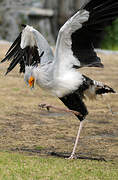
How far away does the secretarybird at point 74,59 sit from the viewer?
Result: 6938 mm

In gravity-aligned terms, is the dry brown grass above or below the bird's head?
below

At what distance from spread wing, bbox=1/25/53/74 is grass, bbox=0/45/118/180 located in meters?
1.15

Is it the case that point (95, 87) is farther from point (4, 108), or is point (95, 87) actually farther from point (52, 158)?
point (4, 108)

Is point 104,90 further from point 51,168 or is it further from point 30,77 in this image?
point 51,168

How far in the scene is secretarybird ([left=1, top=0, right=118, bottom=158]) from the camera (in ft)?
22.8

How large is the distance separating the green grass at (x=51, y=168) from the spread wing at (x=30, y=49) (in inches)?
55.8

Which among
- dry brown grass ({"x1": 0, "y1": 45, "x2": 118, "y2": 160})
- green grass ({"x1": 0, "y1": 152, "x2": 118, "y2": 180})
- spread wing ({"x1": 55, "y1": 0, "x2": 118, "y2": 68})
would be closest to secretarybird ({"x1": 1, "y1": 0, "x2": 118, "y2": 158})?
spread wing ({"x1": 55, "y1": 0, "x2": 118, "y2": 68})

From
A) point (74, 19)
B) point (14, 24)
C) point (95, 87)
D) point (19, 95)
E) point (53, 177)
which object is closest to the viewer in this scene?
point (53, 177)

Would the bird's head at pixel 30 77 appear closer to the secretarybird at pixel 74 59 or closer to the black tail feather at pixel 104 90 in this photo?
the secretarybird at pixel 74 59

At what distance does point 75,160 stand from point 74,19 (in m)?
1.86

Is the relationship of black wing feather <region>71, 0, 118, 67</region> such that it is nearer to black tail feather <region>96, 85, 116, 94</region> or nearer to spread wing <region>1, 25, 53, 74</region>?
black tail feather <region>96, 85, 116, 94</region>

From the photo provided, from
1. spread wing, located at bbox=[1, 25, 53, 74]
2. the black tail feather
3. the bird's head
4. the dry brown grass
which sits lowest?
the dry brown grass

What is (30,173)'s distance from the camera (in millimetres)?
6164

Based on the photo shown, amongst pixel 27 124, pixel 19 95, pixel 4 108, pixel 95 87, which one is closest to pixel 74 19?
pixel 95 87
